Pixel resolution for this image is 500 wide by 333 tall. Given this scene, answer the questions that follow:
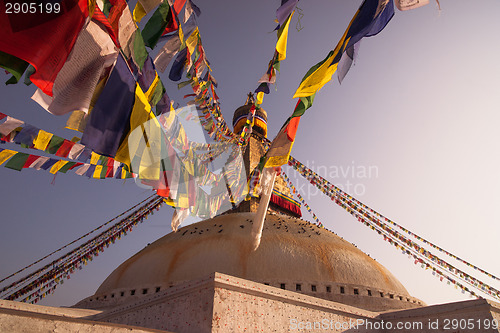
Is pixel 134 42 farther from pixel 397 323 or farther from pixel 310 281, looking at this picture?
pixel 397 323

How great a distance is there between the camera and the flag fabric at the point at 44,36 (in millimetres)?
2777

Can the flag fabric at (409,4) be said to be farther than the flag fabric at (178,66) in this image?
No

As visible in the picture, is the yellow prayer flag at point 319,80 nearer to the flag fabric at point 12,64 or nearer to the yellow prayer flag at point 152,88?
the yellow prayer flag at point 152,88

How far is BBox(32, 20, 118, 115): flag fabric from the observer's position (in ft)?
10.2

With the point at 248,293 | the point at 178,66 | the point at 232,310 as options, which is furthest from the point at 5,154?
the point at 248,293

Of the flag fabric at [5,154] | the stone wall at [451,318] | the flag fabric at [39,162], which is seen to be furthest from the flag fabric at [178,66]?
the stone wall at [451,318]

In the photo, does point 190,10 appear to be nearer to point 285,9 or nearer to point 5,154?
point 285,9

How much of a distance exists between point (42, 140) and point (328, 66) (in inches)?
212

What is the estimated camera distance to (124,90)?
3.66m

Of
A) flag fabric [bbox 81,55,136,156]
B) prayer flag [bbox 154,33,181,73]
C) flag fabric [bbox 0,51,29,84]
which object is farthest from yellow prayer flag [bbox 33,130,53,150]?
flag fabric [bbox 0,51,29,84]

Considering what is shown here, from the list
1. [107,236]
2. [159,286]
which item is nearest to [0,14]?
[159,286]

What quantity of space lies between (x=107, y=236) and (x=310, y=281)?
23.9 feet

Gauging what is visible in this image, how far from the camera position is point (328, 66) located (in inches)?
169

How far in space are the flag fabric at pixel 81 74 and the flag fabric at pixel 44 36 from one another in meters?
0.07
